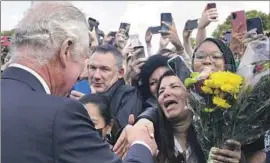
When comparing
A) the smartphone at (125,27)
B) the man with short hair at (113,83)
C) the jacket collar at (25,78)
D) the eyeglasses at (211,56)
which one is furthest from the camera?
the smartphone at (125,27)

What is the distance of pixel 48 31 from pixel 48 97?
0.94ft

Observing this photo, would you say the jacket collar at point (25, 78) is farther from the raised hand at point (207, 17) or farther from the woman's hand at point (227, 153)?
the raised hand at point (207, 17)

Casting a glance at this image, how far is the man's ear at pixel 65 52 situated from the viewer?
7.29ft

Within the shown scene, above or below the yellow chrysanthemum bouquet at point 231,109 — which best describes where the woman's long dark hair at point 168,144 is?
below

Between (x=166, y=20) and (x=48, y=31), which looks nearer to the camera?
(x=48, y=31)

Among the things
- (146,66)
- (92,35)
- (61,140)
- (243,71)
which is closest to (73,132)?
(61,140)

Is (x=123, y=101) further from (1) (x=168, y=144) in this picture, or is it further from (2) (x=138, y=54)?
(2) (x=138, y=54)

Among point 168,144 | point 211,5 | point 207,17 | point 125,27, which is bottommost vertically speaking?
point 168,144

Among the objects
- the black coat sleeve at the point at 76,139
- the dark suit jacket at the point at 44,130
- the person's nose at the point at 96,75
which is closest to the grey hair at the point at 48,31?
the dark suit jacket at the point at 44,130

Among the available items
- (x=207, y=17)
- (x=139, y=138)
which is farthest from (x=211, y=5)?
(x=139, y=138)

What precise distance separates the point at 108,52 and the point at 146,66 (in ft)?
2.26

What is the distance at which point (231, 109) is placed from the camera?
2.96 meters

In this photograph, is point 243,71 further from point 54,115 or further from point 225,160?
point 54,115

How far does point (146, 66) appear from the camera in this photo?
4520mm
